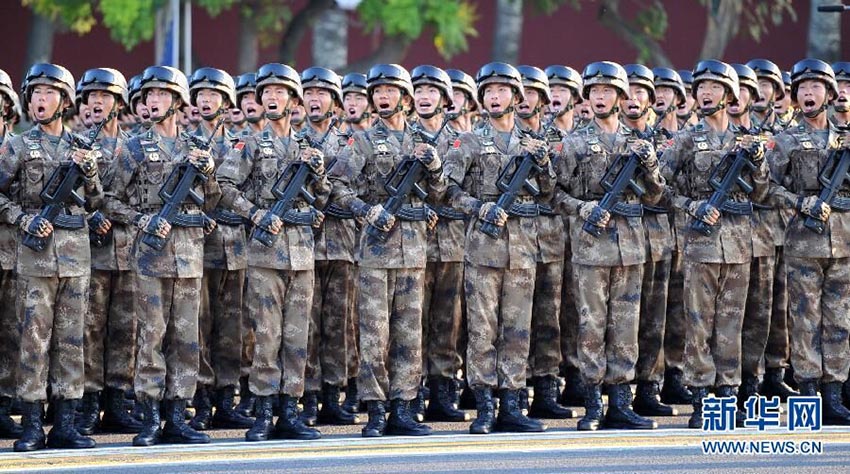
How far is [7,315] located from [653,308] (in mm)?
3915

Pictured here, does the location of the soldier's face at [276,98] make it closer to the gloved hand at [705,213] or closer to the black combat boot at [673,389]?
the gloved hand at [705,213]

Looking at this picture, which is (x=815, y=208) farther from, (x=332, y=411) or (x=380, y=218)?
(x=332, y=411)

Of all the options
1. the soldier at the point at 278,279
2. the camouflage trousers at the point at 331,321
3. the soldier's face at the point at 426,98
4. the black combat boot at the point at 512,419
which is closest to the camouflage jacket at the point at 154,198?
the soldier at the point at 278,279

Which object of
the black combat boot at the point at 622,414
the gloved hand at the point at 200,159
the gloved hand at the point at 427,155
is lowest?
the black combat boot at the point at 622,414

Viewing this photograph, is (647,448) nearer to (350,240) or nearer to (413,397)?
(413,397)

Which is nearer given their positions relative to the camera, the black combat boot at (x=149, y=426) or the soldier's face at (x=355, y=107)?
the black combat boot at (x=149, y=426)

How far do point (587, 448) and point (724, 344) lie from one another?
1364mm

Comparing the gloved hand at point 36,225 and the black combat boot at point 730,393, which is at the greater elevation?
the gloved hand at point 36,225

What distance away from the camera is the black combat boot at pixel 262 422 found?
40.0 feet

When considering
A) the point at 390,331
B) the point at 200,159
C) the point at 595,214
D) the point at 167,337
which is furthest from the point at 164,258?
the point at 595,214

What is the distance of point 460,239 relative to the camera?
1334 cm

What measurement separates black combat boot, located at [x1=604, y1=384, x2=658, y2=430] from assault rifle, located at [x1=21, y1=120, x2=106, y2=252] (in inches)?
127

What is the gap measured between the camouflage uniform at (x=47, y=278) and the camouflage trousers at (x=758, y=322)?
4024mm

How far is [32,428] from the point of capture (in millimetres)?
11820
